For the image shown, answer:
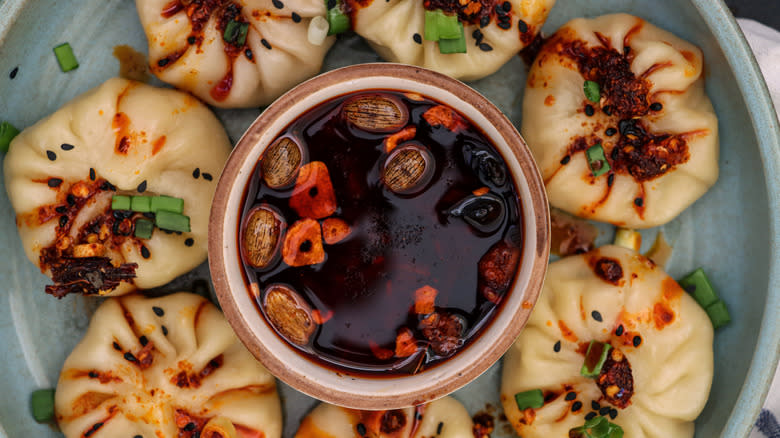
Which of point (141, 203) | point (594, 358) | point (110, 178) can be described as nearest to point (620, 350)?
point (594, 358)

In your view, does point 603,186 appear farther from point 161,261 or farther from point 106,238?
point 106,238

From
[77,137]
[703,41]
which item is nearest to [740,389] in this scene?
[703,41]

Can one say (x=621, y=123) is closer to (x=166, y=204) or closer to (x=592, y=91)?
(x=592, y=91)

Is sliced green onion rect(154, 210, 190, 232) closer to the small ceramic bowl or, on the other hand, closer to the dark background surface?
the small ceramic bowl

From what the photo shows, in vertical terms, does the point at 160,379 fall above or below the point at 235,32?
below

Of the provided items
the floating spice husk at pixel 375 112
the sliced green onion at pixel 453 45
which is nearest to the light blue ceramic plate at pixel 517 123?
the sliced green onion at pixel 453 45

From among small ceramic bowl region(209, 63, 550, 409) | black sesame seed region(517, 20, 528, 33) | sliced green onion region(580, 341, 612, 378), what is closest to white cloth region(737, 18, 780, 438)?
sliced green onion region(580, 341, 612, 378)
